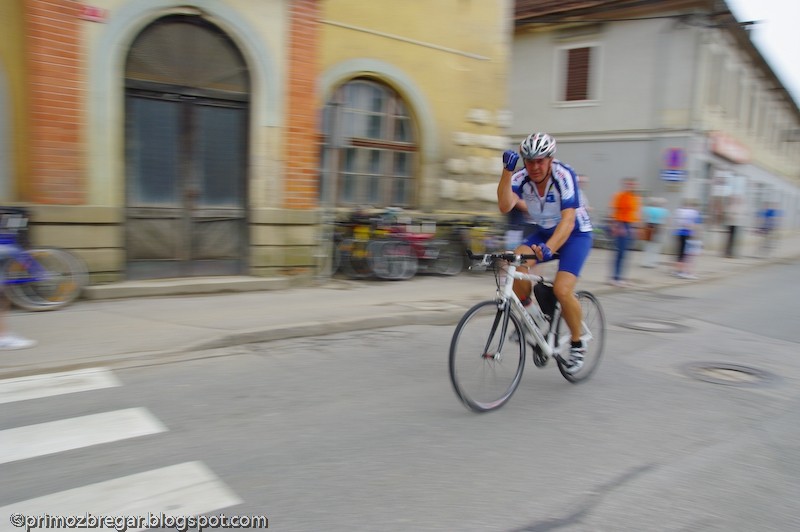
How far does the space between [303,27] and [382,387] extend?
643 centimetres

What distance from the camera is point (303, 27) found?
9.30m

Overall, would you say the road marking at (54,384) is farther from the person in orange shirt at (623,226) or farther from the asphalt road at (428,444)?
the person in orange shirt at (623,226)

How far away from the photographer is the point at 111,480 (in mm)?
3266

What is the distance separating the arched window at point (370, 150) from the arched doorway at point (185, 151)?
1.84 meters

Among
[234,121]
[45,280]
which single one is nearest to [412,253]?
[234,121]

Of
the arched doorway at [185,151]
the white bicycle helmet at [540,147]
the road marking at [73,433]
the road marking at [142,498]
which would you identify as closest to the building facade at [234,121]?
the arched doorway at [185,151]

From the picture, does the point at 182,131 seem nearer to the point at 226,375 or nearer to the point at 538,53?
the point at 226,375

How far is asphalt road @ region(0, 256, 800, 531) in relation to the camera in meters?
3.08

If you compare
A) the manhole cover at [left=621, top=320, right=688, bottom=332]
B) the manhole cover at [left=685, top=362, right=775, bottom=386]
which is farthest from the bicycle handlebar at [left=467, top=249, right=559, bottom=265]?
the manhole cover at [left=621, top=320, right=688, bottom=332]

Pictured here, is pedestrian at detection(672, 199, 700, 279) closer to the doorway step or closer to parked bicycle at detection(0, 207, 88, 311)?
the doorway step

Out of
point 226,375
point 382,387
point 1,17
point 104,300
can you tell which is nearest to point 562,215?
point 382,387

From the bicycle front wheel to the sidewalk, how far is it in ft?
9.04

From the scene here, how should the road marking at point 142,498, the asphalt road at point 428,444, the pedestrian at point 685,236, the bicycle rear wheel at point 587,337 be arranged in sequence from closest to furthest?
the road marking at point 142,498, the asphalt road at point 428,444, the bicycle rear wheel at point 587,337, the pedestrian at point 685,236

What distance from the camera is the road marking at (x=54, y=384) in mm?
4578
